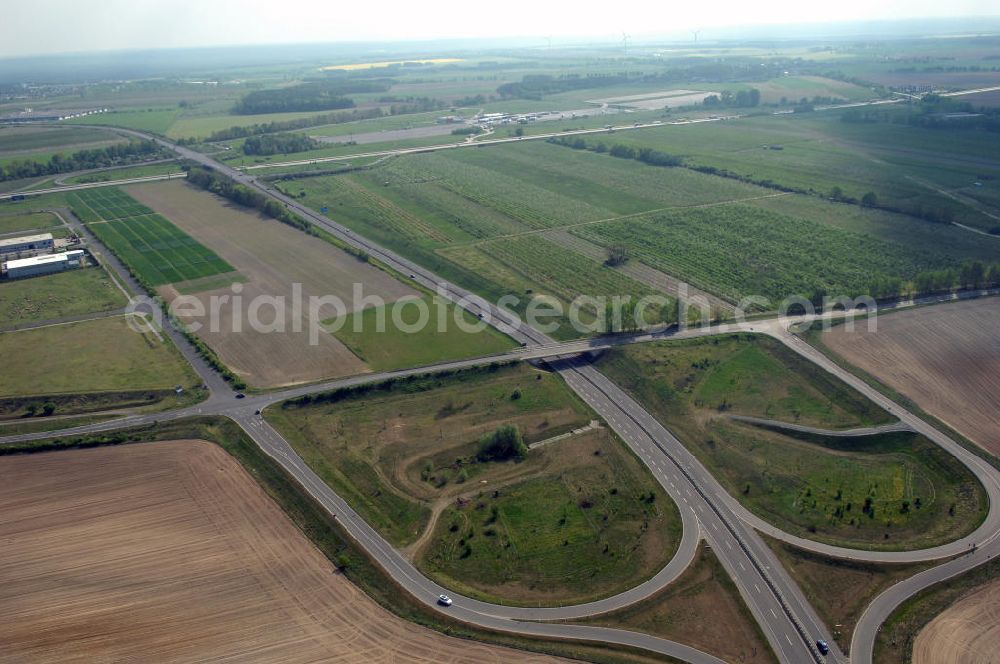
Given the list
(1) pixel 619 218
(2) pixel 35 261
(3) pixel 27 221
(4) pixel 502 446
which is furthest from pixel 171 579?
(3) pixel 27 221

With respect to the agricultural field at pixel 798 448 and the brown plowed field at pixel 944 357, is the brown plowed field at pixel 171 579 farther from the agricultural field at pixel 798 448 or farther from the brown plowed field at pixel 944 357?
the brown plowed field at pixel 944 357

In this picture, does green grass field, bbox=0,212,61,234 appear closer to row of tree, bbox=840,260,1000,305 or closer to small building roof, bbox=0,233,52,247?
small building roof, bbox=0,233,52,247

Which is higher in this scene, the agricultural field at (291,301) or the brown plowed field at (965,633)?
the agricultural field at (291,301)

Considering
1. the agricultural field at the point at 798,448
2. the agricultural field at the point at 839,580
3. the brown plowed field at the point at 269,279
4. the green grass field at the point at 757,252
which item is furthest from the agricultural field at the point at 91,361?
the green grass field at the point at 757,252

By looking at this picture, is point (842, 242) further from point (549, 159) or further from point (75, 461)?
point (75, 461)

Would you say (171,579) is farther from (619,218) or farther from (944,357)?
(619,218)

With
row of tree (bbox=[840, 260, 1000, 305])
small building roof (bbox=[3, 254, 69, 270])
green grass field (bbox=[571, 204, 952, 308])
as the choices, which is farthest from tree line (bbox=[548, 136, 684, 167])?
small building roof (bbox=[3, 254, 69, 270])

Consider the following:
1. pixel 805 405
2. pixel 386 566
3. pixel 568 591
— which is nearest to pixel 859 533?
pixel 805 405
